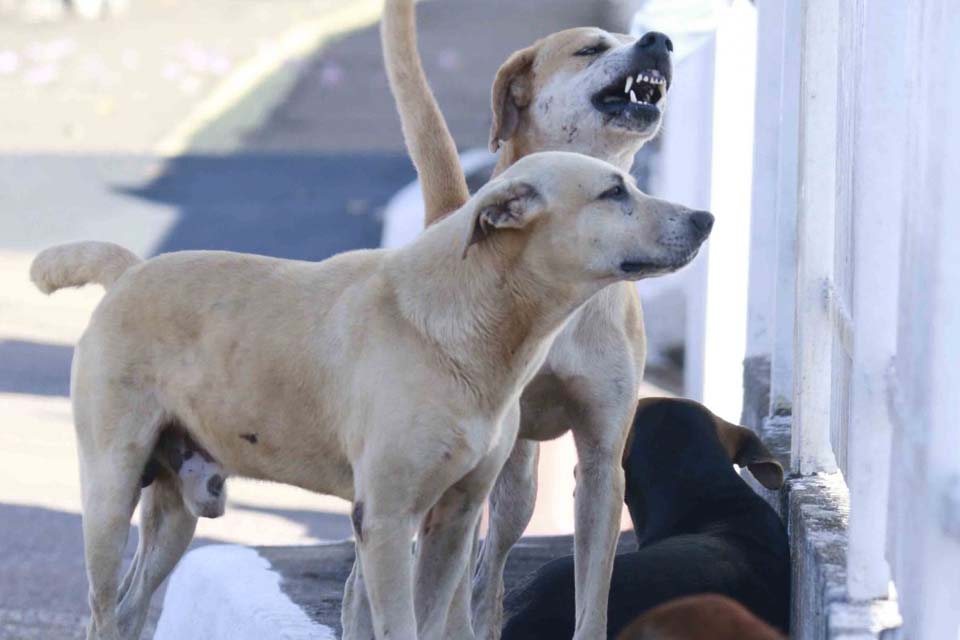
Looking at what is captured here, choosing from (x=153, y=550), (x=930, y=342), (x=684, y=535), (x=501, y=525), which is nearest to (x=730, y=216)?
(x=684, y=535)

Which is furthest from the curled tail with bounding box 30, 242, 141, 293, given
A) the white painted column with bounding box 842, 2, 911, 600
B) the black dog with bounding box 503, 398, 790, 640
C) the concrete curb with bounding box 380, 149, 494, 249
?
the concrete curb with bounding box 380, 149, 494, 249

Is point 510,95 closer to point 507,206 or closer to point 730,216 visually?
point 507,206

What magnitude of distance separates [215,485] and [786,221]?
233 centimetres

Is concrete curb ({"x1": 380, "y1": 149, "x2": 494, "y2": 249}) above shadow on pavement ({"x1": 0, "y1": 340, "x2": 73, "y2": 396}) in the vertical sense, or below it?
above

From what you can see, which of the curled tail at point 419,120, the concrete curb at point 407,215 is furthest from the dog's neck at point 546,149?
the concrete curb at point 407,215

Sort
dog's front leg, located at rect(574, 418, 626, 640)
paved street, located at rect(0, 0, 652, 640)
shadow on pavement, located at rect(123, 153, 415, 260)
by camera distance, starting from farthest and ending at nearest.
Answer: shadow on pavement, located at rect(123, 153, 415, 260) < paved street, located at rect(0, 0, 652, 640) < dog's front leg, located at rect(574, 418, 626, 640)

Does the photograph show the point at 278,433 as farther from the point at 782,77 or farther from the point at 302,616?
the point at 782,77

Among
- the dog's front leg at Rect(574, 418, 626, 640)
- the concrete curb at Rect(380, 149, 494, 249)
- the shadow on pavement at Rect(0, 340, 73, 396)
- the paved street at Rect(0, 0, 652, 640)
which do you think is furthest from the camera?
the concrete curb at Rect(380, 149, 494, 249)

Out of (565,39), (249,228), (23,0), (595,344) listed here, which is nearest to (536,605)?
(595,344)

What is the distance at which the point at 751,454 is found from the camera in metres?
5.32

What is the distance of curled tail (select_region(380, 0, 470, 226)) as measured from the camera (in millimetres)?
4742

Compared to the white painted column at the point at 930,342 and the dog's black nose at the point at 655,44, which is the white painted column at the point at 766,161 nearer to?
the dog's black nose at the point at 655,44

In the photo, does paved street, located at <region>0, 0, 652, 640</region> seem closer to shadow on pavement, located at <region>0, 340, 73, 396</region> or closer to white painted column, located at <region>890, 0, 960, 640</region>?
shadow on pavement, located at <region>0, 340, 73, 396</region>

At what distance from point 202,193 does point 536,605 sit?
12721 millimetres
